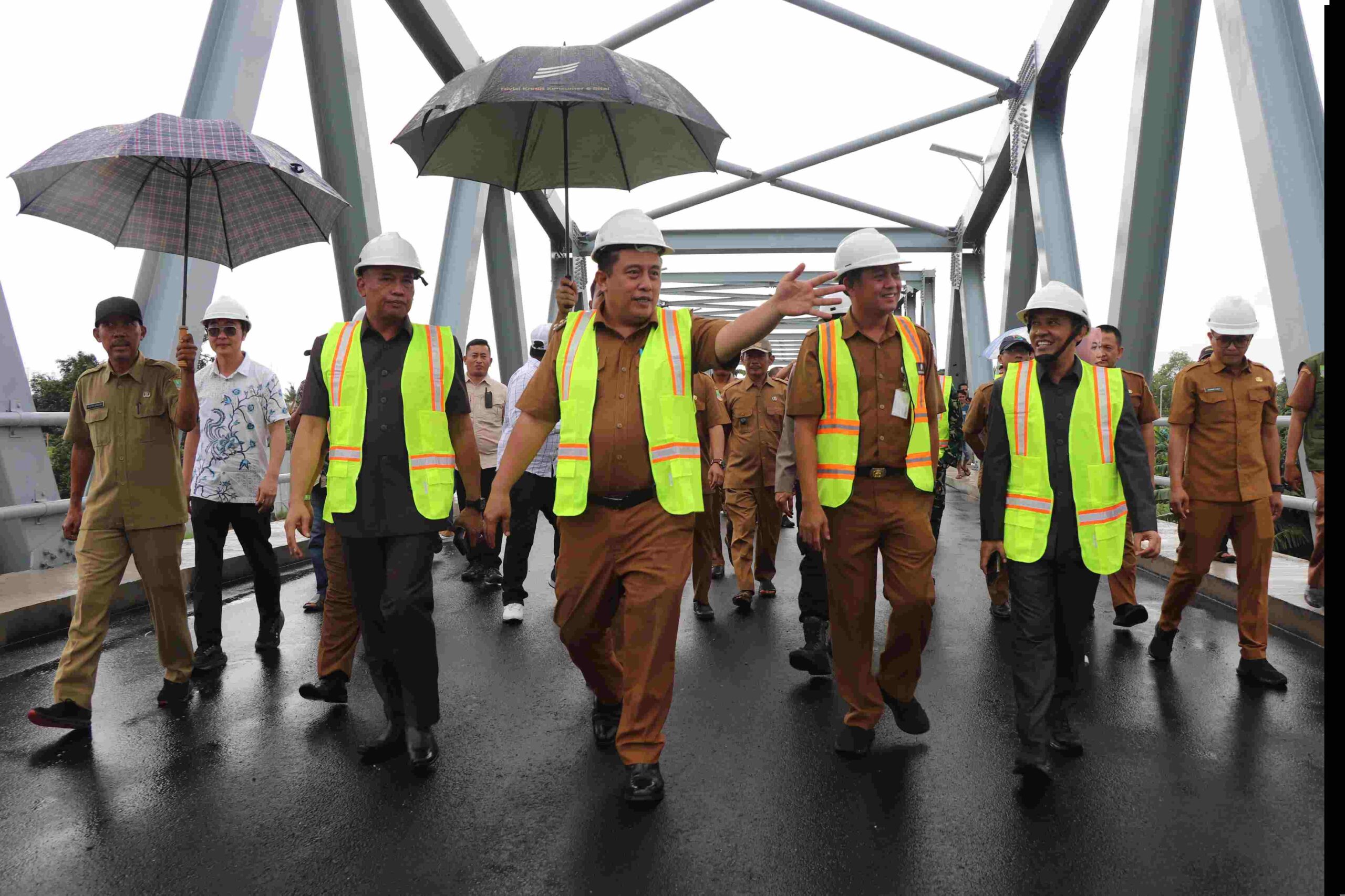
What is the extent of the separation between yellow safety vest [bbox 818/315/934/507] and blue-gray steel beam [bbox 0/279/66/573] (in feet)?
17.5

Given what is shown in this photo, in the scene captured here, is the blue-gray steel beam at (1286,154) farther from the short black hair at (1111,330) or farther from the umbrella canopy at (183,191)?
the umbrella canopy at (183,191)

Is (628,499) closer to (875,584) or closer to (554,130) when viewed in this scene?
(875,584)

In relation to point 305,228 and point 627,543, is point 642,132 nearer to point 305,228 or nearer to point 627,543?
point 305,228

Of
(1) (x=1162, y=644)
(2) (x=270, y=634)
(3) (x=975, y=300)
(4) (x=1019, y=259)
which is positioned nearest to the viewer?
(1) (x=1162, y=644)

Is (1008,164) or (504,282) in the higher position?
(1008,164)

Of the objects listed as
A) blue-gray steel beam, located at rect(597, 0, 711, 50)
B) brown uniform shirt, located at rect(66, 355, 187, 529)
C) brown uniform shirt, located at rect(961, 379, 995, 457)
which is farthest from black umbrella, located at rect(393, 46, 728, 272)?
blue-gray steel beam, located at rect(597, 0, 711, 50)

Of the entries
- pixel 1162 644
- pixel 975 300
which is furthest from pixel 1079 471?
pixel 975 300

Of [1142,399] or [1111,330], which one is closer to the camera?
[1142,399]

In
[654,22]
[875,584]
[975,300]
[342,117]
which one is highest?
[654,22]

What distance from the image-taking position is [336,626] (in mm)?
4141

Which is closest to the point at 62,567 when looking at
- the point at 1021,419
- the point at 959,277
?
the point at 1021,419

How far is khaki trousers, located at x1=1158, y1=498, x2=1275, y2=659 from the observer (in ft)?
14.7

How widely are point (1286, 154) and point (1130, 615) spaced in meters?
2.80
